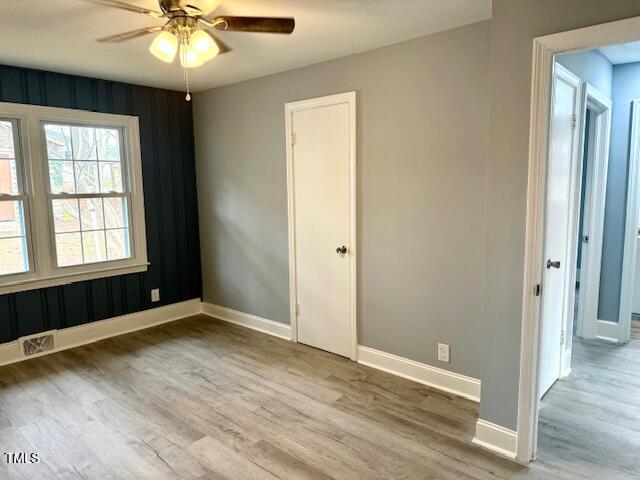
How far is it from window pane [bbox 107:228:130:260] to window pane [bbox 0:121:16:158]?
1.04m

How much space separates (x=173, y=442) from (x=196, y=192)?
9.63ft

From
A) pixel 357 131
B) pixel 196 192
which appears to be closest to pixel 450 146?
pixel 357 131

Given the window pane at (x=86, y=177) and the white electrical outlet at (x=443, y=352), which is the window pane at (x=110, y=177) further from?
the white electrical outlet at (x=443, y=352)

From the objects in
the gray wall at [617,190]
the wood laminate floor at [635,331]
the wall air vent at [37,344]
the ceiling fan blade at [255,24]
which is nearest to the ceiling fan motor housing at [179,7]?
the ceiling fan blade at [255,24]

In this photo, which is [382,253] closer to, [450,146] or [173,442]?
[450,146]

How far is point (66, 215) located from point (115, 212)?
0.44 metres

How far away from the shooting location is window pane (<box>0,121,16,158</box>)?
346cm

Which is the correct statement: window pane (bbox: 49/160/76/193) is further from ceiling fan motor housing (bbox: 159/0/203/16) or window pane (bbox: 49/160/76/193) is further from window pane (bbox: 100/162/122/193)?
ceiling fan motor housing (bbox: 159/0/203/16)

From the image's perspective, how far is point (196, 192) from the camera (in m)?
4.74

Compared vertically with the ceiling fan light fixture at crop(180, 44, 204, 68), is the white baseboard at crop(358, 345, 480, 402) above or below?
below

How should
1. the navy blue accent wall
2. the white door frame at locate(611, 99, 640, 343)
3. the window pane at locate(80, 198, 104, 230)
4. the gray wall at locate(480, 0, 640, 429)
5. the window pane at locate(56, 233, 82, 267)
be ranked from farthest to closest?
1. the window pane at locate(80, 198, 104, 230)
2. the window pane at locate(56, 233, 82, 267)
3. the white door frame at locate(611, 99, 640, 343)
4. the navy blue accent wall
5. the gray wall at locate(480, 0, 640, 429)

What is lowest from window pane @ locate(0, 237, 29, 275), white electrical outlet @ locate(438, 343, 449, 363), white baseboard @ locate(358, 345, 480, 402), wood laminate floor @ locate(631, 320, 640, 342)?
wood laminate floor @ locate(631, 320, 640, 342)

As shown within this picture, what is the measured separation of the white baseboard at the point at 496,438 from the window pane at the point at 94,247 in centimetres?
361

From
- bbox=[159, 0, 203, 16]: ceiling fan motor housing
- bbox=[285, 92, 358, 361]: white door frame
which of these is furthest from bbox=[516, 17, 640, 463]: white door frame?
bbox=[159, 0, 203, 16]: ceiling fan motor housing
